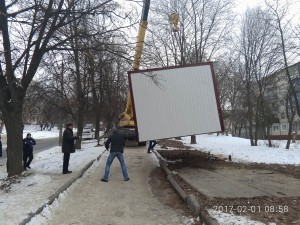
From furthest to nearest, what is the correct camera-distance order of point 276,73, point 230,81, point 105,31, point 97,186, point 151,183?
point 230,81 → point 276,73 → point 105,31 → point 151,183 → point 97,186

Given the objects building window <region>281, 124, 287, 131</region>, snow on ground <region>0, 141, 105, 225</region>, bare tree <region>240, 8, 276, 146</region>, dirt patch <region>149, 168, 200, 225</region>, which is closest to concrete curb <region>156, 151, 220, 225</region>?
dirt patch <region>149, 168, 200, 225</region>

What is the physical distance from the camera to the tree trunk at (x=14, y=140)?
14.2 metres

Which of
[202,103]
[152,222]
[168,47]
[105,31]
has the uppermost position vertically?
[168,47]

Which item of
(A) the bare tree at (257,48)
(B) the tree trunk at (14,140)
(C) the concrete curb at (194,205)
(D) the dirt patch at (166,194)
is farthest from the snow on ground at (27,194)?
(A) the bare tree at (257,48)

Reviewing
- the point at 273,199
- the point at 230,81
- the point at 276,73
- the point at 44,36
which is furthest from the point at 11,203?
the point at 230,81

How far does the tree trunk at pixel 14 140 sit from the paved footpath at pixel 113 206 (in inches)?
114

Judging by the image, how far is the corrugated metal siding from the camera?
15.6 meters

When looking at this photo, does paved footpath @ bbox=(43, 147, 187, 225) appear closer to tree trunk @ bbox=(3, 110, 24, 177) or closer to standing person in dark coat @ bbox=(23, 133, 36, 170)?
tree trunk @ bbox=(3, 110, 24, 177)

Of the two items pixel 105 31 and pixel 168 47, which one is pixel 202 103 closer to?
pixel 105 31

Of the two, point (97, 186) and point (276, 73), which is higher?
point (276, 73)

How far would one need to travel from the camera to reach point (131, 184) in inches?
472

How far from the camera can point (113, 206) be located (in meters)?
8.89

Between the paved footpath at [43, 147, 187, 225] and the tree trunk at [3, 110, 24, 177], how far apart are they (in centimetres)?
290

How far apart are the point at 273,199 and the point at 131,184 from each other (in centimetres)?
453
